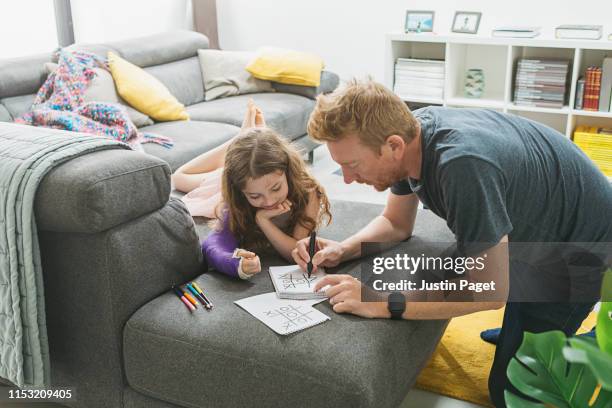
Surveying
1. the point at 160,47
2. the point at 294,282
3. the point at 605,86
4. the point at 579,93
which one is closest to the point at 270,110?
the point at 160,47

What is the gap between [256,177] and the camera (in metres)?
1.90

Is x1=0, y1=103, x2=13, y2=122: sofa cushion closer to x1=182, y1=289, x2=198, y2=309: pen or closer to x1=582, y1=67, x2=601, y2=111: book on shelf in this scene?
x1=182, y1=289, x2=198, y2=309: pen

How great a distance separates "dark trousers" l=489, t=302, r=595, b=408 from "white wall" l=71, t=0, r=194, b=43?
11.9ft

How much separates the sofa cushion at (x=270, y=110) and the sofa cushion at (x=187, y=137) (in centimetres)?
15

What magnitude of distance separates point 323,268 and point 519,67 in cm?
276

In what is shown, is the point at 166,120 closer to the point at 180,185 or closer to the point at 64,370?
the point at 180,185

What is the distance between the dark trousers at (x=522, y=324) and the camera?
1.88 m

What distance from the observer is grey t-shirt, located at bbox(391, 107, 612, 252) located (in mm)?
1505

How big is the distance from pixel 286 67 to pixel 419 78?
2.91 feet

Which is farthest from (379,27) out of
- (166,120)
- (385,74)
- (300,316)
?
(300,316)

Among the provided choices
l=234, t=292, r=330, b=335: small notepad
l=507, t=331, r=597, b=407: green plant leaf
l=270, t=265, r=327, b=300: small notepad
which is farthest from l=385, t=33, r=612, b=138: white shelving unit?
l=507, t=331, r=597, b=407: green plant leaf

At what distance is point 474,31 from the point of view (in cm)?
427

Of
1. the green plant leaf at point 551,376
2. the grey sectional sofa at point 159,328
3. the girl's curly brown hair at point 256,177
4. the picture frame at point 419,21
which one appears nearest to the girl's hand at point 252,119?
the girl's curly brown hair at point 256,177

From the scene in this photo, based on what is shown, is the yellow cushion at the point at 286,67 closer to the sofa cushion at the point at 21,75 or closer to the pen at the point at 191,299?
the sofa cushion at the point at 21,75
